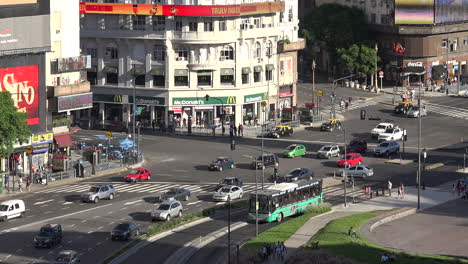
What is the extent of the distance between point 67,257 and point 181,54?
8146cm

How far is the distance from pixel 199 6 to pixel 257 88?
17.4 meters

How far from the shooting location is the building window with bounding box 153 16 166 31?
611 feet

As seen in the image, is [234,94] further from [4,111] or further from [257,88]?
[4,111]

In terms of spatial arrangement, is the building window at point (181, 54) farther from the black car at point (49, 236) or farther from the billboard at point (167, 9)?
the black car at point (49, 236)

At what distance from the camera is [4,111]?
5586 inches

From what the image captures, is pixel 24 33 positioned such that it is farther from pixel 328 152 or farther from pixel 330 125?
pixel 330 125

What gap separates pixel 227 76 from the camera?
189625 mm

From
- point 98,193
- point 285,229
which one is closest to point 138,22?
point 98,193

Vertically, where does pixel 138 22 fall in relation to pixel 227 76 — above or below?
above

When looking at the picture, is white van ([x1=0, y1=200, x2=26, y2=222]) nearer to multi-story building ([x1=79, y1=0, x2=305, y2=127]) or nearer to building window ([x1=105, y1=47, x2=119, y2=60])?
multi-story building ([x1=79, y1=0, x2=305, y2=127])

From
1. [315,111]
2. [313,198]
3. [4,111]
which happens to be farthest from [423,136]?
[4,111]

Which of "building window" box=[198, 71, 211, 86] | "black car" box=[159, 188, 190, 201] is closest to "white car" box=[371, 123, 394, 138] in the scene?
"building window" box=[198, 71, 211, 86]

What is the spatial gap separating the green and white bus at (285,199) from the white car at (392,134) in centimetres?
4131

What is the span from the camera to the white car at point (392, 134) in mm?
176875
